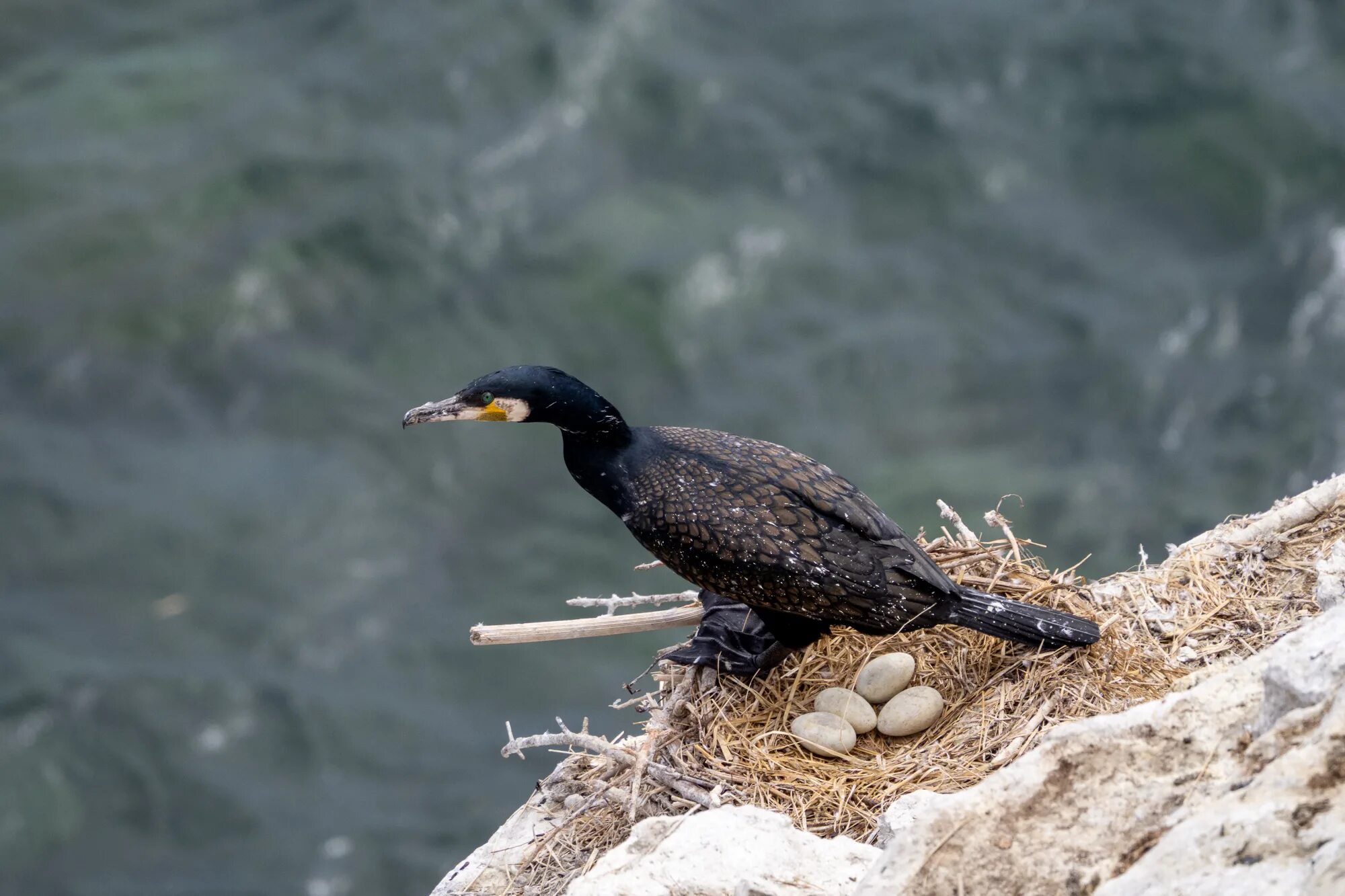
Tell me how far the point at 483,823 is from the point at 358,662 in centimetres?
201

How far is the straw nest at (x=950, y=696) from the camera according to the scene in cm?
518

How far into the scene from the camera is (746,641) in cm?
602

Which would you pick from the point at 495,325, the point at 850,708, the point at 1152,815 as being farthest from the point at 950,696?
the point at 495,325

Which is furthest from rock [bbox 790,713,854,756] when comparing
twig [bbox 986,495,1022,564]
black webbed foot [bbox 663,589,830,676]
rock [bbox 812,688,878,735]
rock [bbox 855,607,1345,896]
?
rock [bbox 855,607,1345,896]

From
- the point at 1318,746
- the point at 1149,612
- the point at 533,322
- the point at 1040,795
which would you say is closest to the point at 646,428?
the point at 1149,612

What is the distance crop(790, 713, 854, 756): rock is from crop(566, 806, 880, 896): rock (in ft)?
4.04

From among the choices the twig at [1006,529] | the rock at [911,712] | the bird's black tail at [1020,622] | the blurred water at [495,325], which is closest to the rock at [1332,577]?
the bird's black tail at [1020,622]

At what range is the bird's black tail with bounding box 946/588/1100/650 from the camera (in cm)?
540

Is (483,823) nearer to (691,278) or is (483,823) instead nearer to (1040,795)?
(691,278)

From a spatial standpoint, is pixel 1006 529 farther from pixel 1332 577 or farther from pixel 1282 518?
pixel 1332 577

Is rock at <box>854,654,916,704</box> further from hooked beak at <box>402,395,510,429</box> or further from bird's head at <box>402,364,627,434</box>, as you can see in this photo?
Answer: hooked beak at <box>402,395,510,429</box>

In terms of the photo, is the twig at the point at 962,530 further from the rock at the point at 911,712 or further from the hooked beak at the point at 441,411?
the hooked beak at the point at 441,411

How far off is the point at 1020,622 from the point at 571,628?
65.3 inches

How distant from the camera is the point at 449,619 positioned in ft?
48.5
